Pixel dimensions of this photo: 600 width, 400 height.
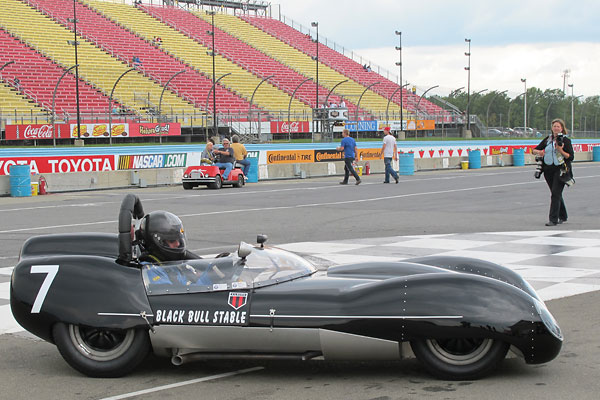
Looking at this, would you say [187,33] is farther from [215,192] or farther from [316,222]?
[316,222]

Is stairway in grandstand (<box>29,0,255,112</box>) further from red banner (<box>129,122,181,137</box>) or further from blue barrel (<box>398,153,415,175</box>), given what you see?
blue barrel (<box>398,153,415,175</box>)

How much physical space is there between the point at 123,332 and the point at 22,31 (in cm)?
5644

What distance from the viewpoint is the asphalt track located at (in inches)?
206

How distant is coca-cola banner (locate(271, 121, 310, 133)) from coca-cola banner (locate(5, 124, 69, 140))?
14883 mm

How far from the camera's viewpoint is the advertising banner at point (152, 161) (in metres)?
29.5

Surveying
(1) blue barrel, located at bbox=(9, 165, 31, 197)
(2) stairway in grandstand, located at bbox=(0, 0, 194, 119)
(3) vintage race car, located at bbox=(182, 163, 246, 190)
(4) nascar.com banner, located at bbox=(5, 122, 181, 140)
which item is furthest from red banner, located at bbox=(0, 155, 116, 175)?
(2) stairway in grandstand, located at bbox=(0, 0, 194, 119)

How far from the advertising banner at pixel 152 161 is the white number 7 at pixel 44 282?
23859 mm

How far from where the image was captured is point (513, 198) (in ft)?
68.8

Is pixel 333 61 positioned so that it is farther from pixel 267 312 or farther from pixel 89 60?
pixel 267 312

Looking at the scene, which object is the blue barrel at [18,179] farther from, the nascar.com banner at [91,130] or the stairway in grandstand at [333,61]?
the stairway in grandstand at [333,61]

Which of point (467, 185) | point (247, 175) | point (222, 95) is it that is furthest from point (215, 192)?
point (222, 95)

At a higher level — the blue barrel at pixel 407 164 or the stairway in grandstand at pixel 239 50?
the stairway in grandstand at pixel 239 50

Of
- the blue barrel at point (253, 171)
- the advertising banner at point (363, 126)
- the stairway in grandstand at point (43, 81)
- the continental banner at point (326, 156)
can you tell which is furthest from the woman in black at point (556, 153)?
the advertising banner at point (363, 126)

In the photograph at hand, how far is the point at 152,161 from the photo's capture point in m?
30.3
